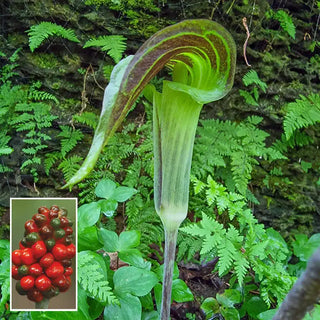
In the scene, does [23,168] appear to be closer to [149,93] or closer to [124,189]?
[124,189]

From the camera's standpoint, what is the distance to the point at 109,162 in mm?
1767

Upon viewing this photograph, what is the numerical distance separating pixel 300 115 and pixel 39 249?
1.40 meters

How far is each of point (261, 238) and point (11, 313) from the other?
35.1 inches

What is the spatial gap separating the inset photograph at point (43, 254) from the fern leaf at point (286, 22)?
4.64 feet

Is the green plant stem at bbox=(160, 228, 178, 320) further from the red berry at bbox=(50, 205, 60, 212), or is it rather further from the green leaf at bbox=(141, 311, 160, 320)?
the red berry at bbox=(50, 205, 60, 212)

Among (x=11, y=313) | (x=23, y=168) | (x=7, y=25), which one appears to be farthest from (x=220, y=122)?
(x=11, y=313)

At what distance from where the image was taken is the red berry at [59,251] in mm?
1011

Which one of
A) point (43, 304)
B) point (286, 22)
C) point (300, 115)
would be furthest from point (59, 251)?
point (286, 22)

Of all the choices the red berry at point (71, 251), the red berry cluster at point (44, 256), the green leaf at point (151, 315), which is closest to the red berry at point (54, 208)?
the red berry cluster at point (44, 256)

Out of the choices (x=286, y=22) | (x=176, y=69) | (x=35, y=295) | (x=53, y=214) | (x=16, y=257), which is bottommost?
(x=35, y=295)

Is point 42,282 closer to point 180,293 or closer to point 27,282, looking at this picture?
point 27,282

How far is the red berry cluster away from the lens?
3.26ft

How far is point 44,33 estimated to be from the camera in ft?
5.26

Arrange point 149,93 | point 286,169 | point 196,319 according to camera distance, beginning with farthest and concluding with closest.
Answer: point 286,169
point 196,319
point 149,93
